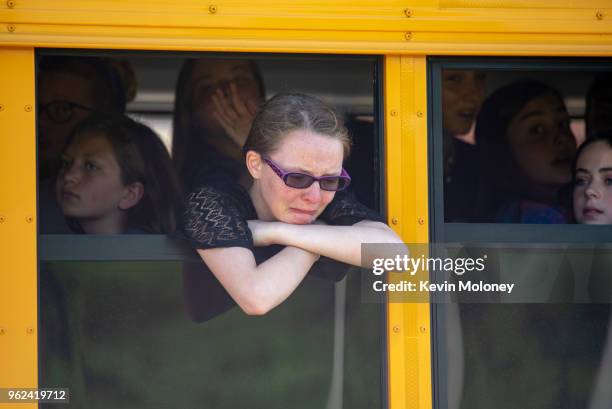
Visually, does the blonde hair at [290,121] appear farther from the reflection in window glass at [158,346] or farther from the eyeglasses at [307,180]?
the reflection in window glass at [158,346]

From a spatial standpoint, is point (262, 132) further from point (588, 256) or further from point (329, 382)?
point (588, 256)

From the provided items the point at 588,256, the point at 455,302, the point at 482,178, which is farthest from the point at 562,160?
the point at 455,302

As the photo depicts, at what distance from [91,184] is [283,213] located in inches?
21.4

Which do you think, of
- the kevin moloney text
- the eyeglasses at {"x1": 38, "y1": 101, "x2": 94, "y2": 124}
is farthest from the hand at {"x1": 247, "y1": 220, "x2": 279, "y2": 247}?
the eyeglasses at {"x1": 38, "y1": 101, "x2": 94, "y2": 124}

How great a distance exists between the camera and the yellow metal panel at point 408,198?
2236mm

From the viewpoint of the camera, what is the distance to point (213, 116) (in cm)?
285

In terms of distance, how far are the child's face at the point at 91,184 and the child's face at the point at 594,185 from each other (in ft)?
3.94

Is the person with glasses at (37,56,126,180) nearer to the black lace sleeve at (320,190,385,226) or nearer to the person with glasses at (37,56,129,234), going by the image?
the person with glasses at (37,56,129,234)

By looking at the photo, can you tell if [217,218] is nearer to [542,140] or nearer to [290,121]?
[290,121]

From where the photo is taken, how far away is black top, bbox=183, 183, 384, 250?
2.21 m

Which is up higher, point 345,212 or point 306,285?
point 345,212

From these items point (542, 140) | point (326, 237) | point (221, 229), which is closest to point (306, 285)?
point (326, 237)

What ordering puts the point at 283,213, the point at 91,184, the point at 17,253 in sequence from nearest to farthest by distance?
the point at 17,253 < the point at 283,213 < the point at 91,184

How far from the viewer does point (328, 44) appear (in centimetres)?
224
